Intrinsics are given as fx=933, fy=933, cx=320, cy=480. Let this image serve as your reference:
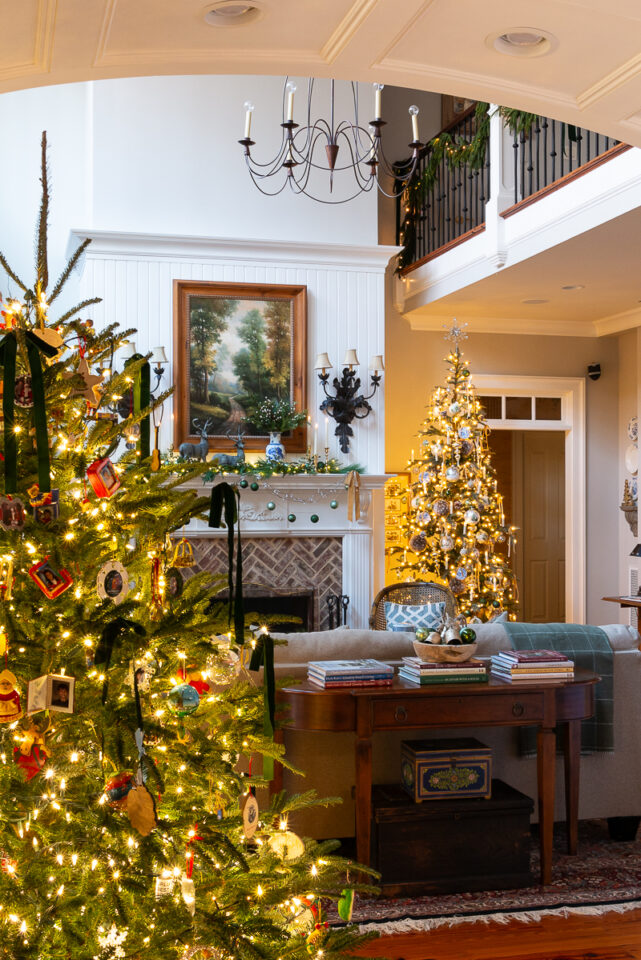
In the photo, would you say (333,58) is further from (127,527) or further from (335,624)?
(335,624)

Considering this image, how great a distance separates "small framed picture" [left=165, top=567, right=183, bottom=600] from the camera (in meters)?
2.10

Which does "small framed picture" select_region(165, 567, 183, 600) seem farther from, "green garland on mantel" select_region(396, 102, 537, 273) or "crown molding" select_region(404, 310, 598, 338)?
"crown molding" select_region(404, 310, 598, 338)

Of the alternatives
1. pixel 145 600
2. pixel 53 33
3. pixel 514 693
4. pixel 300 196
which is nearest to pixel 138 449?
pixel 145 600

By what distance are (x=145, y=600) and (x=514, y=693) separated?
2.06 meters

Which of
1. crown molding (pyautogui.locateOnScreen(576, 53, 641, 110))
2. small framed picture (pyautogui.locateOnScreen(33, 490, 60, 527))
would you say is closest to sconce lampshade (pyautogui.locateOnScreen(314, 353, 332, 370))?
crown molding (pyautogui.locateOnScreen(576, 53, 641, 110))

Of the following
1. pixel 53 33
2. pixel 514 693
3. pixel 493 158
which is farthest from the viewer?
pixel 493 158

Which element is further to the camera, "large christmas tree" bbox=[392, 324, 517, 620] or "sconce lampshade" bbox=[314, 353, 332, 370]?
"large christmas tree" bbox=[392, 324, 517, 620]

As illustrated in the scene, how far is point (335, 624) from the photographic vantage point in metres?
7.42

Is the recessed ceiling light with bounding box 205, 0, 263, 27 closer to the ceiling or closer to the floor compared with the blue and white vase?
closer to the ceiling

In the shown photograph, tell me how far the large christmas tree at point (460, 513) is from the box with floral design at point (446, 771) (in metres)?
3.90

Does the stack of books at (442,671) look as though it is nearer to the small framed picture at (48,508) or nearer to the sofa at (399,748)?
the sofa at (399,748)

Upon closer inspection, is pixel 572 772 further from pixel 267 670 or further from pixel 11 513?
pixel 11 513

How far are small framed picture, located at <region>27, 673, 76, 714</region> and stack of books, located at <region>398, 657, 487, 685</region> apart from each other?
2.08 metres

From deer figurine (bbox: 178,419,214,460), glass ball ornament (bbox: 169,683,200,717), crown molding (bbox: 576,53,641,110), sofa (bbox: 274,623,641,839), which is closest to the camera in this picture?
glass ball ornament (bbox: 169,683,200,717)
